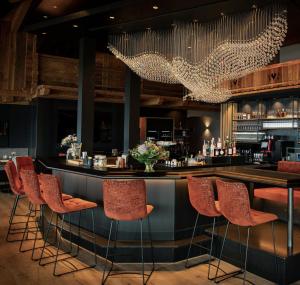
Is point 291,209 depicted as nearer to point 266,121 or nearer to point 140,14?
point 140,14

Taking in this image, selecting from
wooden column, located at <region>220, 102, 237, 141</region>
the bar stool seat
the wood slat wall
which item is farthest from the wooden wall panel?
the bar stool seat

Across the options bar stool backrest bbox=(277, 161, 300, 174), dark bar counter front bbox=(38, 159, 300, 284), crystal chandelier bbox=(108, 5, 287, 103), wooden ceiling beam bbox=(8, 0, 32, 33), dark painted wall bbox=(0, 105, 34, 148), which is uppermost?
wooden ceiling beam bbox=(8, 0, 32, 33)

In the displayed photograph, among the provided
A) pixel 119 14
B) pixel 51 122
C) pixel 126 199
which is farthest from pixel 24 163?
pixel 51 122

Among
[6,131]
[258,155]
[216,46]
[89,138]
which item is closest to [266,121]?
[258,155]

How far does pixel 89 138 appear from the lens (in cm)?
711

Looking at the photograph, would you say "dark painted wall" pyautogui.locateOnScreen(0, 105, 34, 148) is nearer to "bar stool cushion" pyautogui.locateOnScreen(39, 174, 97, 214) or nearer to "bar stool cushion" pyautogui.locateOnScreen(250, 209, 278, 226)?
"bar stool cushion" pyautogui.locateOnScreen(39, 174, 97, 214)

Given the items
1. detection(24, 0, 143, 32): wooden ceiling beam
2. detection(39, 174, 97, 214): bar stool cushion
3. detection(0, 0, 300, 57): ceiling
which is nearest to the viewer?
detection(39, 174, 97, 214): bar stool cushion

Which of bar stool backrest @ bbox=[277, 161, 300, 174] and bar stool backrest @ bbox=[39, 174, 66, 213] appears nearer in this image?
bar stool backrest @ bbox=[39, 174, 66, 213]

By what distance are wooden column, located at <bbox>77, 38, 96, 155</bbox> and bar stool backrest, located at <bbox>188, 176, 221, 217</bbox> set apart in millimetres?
3441

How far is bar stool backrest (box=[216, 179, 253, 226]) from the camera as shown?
3.56 m

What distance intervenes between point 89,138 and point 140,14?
2.70 metres

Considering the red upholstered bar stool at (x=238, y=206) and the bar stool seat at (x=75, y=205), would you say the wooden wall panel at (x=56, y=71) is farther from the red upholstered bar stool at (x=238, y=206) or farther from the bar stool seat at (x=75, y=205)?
the red upholstered bar stool at (x=238, y=206)

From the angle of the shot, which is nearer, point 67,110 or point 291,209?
point 291,209

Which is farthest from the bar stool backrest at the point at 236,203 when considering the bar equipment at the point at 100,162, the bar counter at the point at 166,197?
the bar equipment at the point at 100,162
